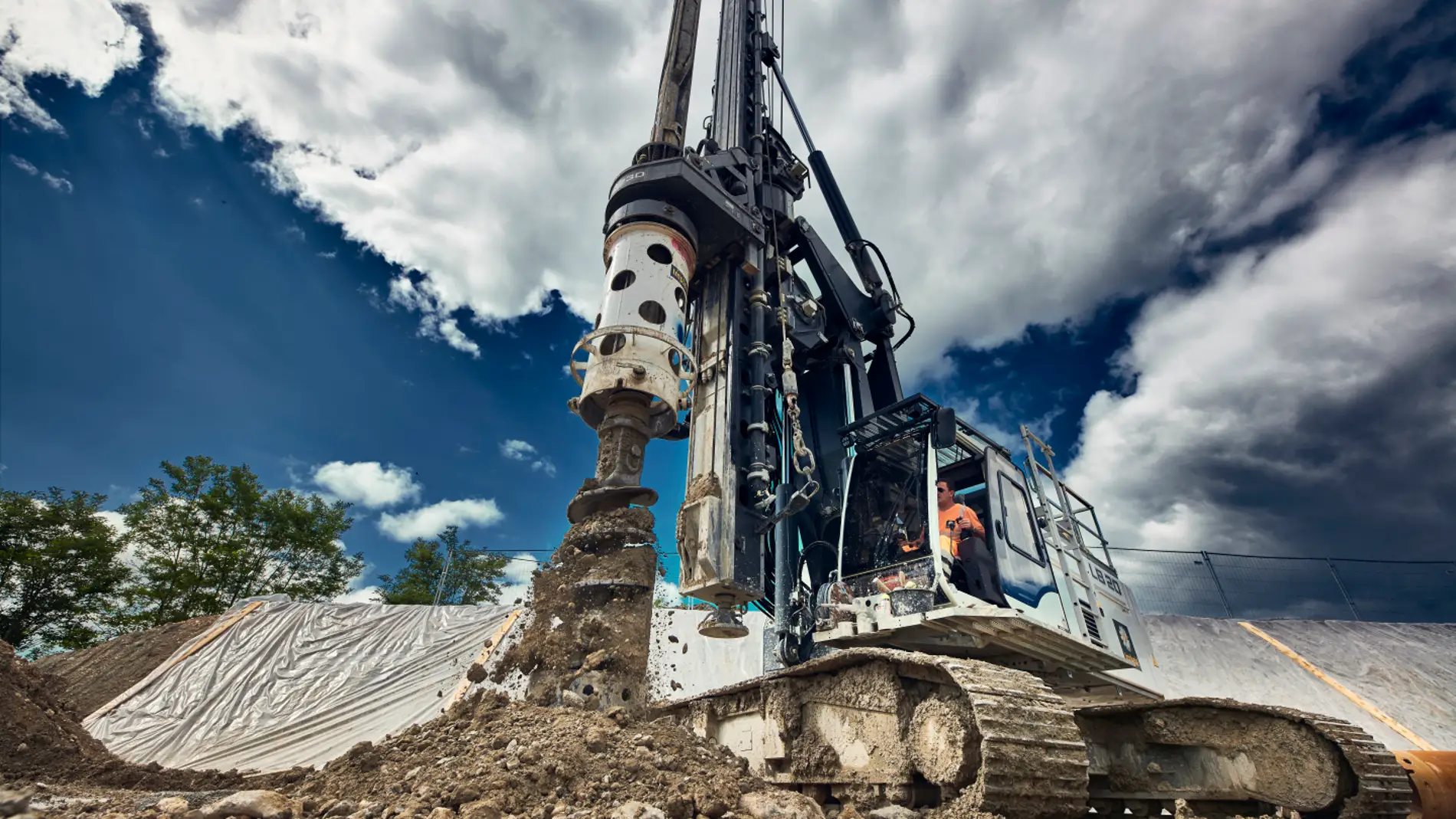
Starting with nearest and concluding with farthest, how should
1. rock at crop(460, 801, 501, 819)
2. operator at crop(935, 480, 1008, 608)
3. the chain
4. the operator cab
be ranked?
rock at crop(460, 801, 501, 819) < the operator cab < operator at crop(935, 480, 1008, 608) < the chain

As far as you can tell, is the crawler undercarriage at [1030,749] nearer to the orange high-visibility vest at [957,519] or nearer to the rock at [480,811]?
the orange high-visibility vest at [957,519]

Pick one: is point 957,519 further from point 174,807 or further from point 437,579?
point 437,579

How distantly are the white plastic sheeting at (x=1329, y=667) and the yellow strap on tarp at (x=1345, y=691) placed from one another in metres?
0.07

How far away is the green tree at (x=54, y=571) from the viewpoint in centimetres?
1611

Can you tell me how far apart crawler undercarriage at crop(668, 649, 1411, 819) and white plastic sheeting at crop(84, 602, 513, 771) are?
8.11 m

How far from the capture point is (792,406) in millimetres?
5438

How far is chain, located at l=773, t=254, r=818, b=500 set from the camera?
5.05 m

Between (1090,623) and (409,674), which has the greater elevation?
(409,674)

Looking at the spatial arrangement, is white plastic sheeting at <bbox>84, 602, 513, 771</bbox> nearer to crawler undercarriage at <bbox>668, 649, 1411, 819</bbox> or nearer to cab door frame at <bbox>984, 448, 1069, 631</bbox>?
crawler undercarriage at <bbox>668, 649, 1411, 819</bbox>

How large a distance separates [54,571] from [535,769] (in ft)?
73.5

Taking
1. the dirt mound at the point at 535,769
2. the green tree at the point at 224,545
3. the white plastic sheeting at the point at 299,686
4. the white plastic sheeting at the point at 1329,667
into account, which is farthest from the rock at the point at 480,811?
the green tree at the point at 224,545

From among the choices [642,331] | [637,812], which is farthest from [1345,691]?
[637,812]

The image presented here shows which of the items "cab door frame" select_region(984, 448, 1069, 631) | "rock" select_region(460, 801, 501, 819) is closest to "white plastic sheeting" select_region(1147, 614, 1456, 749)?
"cab door frame" select_region(984, 448, 1069, 631)

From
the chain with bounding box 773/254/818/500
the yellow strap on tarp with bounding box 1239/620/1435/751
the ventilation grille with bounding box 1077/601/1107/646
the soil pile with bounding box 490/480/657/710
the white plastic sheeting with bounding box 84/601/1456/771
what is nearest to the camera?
the soil pile with bounding box 490/480/657/710
